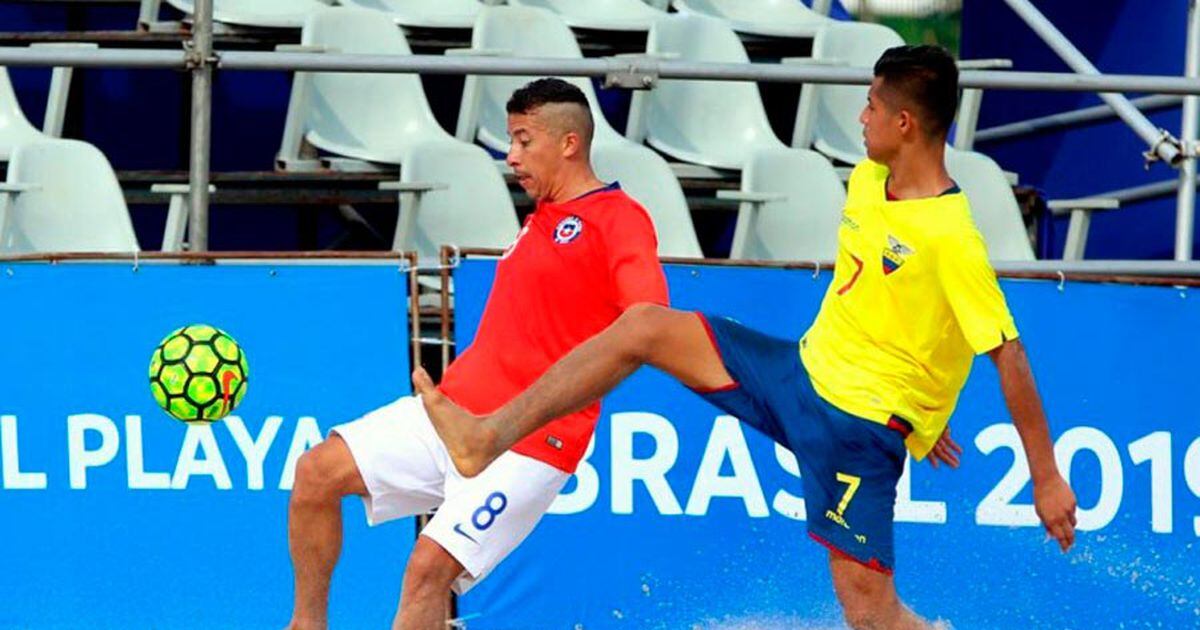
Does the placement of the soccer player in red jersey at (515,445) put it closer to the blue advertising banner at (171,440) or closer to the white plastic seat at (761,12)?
the blue advertising banner at (171,440)

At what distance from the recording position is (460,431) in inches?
258

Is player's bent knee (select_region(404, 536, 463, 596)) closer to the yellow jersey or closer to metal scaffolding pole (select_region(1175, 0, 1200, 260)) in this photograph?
the yellow jersey

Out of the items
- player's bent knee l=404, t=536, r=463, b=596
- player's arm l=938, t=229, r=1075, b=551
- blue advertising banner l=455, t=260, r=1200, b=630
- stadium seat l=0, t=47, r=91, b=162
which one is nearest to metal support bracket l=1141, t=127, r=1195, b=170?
blue advertising banner l=455, t=260, r=1200, b=630

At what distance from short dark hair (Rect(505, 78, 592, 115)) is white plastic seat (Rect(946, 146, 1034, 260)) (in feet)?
11.6

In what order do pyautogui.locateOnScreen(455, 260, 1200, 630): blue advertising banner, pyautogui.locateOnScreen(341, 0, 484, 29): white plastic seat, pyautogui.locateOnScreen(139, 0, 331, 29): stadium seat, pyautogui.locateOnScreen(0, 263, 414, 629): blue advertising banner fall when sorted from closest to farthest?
pyautogui.locateOnScreen(0, 263, 414, 629): blue advertising banner → pyautogui.locateOnScreen(455, 260, 1200, 630): blue advertising banner → pyautogui.locateOnScreen(139, 0, 331, 29): stadium seat → pyautogui.locateOnScreen(341, 0, 484, 29): white plastic seat

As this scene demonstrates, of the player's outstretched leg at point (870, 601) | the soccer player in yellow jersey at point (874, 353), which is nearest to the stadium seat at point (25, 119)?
the soccer player in yellow jersey at point (874, 353)

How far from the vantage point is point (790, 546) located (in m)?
8.30

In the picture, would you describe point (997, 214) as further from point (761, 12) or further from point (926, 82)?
point (926, 82)

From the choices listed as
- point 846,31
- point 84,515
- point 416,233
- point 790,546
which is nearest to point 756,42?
point 846,31

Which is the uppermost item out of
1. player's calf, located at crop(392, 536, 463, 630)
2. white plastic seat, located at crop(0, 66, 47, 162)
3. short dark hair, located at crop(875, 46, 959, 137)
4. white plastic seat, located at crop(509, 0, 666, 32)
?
short dark hair, located at crop(875, 46, 959, 137)

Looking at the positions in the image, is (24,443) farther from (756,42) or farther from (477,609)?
(756,42)

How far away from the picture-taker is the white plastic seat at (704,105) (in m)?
11.2

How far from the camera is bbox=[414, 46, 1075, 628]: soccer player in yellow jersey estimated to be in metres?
6.49

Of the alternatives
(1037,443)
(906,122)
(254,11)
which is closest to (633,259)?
(906,122)
